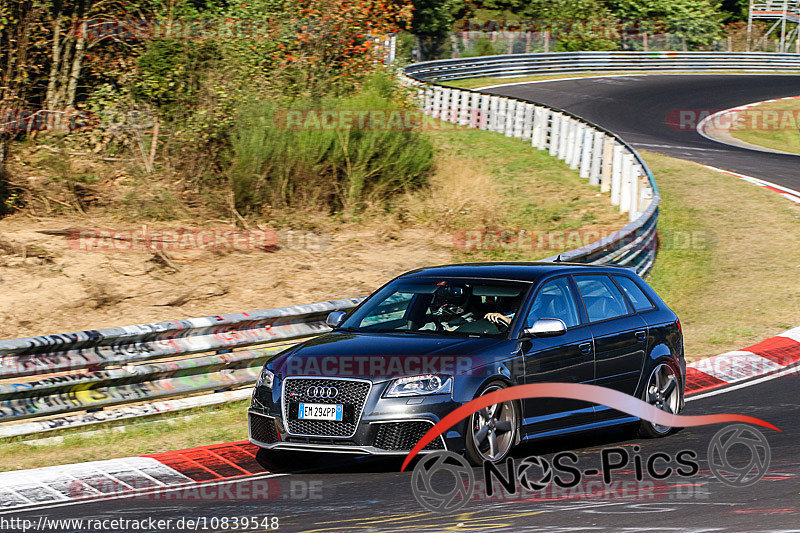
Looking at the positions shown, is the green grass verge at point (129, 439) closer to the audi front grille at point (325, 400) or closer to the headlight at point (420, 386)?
the audi front grille at point (325, 400)

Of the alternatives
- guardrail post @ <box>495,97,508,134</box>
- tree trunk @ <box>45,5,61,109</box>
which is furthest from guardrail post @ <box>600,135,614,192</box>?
tree trunk @ <box>45,5,61,109</box>

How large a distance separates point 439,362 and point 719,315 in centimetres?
858

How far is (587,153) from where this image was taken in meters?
24.9

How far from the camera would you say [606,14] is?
195 ft

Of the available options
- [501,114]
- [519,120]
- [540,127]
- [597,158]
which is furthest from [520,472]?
[501,114]

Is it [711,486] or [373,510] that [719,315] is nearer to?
[711,486]

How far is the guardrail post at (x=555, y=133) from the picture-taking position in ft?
90.6

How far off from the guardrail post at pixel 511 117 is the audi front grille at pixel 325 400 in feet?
77.0

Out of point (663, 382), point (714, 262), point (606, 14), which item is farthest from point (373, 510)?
point (606, 14)

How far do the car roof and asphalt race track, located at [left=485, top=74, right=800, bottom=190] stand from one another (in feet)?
58.2

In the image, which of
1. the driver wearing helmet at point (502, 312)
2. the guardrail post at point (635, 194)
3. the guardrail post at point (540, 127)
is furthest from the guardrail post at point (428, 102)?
the driver wearing helmet at point (502, 312)

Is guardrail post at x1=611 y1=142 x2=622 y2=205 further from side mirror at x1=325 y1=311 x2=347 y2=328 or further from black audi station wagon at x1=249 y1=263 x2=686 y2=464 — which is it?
side mirror at x1=325 y1=311 x2=347 y2=328

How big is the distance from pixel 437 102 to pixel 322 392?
1065 inches

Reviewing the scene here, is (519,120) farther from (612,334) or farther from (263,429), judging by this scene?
(263,429)
